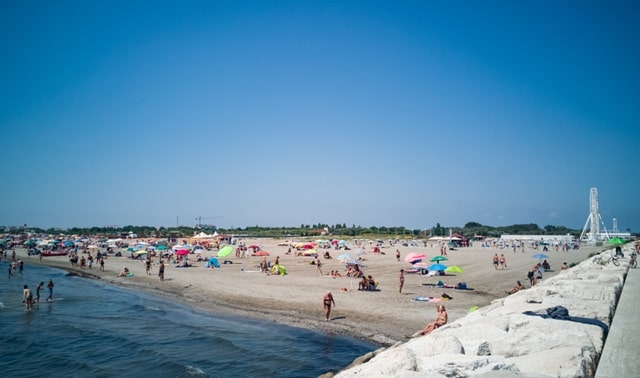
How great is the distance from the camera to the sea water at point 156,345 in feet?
40.3

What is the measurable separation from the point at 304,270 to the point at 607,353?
2946 cm

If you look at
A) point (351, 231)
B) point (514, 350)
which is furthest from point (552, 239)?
point (514, 350)

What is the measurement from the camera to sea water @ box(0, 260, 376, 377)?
12.3 m

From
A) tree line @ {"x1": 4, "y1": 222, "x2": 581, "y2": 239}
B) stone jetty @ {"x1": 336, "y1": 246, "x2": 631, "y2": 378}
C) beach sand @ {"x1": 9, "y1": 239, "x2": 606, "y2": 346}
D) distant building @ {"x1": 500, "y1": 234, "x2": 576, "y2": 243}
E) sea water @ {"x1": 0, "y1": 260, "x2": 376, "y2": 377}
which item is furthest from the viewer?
tree line @ {"x1": 4, "y1": 222, "x2": 581, "y2": 239}

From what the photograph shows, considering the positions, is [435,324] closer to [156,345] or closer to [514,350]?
[514,350]

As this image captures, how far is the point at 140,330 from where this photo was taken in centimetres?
1716

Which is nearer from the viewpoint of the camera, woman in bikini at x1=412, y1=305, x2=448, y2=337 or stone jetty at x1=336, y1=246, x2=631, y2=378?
stone jetty at x1=336, y1=246, x2=631, y2=378

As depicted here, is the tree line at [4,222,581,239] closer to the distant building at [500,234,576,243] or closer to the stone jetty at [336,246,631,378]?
the distant building at [500,234,576,243]

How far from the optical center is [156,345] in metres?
14.8

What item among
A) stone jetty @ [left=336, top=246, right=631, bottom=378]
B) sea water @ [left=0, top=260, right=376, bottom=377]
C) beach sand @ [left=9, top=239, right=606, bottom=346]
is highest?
stone jetty @ [left=336, top=246, right=631, bottom=378]

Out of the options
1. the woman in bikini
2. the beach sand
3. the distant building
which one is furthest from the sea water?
the distant building

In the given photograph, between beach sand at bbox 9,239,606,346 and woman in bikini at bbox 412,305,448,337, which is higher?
woman in bikini at bbox 412,305,448,337

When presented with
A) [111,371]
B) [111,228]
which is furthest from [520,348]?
[111,228]

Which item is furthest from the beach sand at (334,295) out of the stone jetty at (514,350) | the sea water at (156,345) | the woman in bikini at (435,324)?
the stone jetty at (514,350)
